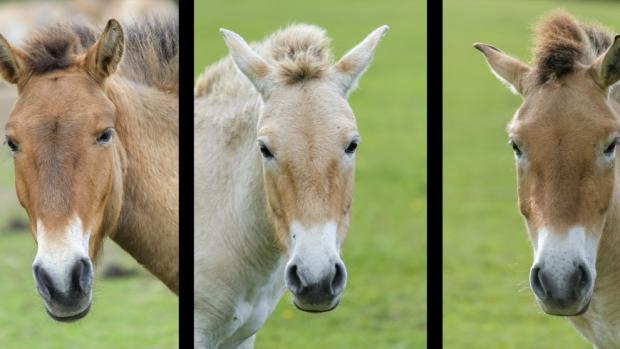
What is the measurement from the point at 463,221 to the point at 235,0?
4.33 meters

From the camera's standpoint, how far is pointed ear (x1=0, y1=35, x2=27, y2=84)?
11.7 feet

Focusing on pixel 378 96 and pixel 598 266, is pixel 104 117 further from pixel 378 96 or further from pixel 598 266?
pixel 378 96

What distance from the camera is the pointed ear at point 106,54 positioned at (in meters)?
3.56

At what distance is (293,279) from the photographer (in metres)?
3.28

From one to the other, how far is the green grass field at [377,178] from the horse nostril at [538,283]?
2331mm

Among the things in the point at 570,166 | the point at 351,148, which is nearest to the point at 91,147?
the point at 351,148

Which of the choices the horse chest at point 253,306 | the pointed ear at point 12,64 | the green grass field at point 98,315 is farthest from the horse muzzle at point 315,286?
the green grass field at point 98,315

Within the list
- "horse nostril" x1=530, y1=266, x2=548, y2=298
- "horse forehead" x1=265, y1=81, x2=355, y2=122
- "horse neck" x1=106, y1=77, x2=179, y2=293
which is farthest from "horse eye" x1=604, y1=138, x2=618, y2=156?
"horse neck" x1=106, y1=77, x2=179, y2=293

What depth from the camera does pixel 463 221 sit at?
31.6 feet

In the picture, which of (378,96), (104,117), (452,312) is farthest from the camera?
(378,96)

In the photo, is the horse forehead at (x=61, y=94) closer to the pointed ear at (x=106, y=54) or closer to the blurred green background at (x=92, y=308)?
the pointed ear at (x=106, y=54)

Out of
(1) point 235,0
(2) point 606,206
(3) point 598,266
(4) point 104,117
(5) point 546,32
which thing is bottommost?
(1) point 235,0

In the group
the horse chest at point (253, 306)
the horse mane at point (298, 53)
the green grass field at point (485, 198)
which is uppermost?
the horse mane at point (298, 53)

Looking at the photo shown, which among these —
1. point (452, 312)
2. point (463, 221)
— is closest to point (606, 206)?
point (452, 312)
